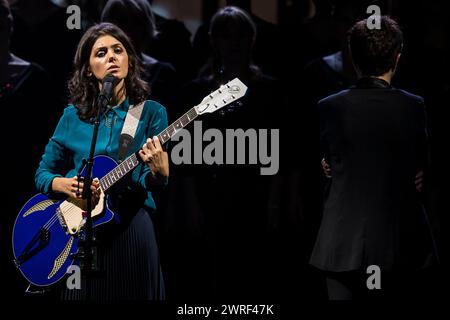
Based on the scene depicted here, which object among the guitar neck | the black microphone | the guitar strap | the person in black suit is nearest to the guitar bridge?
the guitar neck

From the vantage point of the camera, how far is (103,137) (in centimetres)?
385

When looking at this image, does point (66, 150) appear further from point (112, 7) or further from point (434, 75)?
point (434, 75)

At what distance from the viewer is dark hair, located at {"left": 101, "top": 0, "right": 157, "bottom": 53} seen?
4645 millimetres

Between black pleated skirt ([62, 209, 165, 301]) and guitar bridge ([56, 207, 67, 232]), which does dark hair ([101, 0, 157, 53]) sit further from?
black pleated skirt ([62, 209, 165, 301])

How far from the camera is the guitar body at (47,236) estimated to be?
3.80 m

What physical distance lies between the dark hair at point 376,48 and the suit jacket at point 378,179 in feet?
0.19

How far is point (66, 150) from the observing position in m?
3.93

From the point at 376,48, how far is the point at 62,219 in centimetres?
175

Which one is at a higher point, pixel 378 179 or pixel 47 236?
pixel 378 179

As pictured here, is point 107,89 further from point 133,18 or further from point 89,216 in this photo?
point 133,18

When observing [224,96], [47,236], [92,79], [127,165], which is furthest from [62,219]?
[224,96]

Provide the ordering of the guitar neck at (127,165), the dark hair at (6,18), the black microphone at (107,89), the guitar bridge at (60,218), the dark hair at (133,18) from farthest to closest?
the dark hair at (6,18), the dark hair at (133,18), the guitar bridge at (60,218), the guitar neck at (127,165), the black microphone at (107,89)

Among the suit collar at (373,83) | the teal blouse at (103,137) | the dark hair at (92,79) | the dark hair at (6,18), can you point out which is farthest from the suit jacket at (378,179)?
the dark hair at (6,18)

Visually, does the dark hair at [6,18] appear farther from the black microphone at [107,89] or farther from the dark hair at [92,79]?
the black microphone at [107,89]
